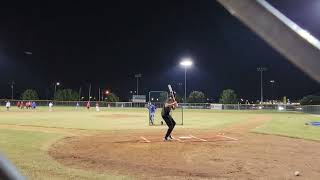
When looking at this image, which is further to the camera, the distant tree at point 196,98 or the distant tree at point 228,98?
the distant tree at point 196,98

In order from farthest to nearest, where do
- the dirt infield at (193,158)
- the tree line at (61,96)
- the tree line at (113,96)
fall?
1. the tree line at (61,96)
2. the tree line at (113,96)
3. the dirt infield at (193,158)

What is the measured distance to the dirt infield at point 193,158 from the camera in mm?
10516

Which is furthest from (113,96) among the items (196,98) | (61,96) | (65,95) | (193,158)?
(193,158)

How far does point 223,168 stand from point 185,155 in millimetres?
2854

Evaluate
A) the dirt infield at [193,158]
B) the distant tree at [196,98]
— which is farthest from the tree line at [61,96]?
the dirt infield at [193,158]

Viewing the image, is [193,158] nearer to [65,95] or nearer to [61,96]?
[61,96]

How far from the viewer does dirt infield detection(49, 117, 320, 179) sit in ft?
34.5

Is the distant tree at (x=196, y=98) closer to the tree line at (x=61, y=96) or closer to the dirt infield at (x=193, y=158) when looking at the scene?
the tree line at (x=61, y=96)

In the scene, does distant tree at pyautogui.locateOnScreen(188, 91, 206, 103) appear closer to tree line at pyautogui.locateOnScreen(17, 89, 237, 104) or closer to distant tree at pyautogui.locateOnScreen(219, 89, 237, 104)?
tree line at pyautogui.locateOnScreen(17, 89, 237, 104)

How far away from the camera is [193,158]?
13320 mm

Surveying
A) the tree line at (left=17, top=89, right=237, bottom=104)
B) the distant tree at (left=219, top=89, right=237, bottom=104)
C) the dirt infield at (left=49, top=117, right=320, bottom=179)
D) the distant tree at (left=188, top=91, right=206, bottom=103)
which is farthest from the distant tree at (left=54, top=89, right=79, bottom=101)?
the dirt infield at (left=49, top=117, right=320, bottom=179)

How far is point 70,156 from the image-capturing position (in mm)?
13430

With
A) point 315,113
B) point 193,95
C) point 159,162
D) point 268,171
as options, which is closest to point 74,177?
point 159,162

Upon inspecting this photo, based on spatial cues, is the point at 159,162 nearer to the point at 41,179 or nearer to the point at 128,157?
the point at 128,157
